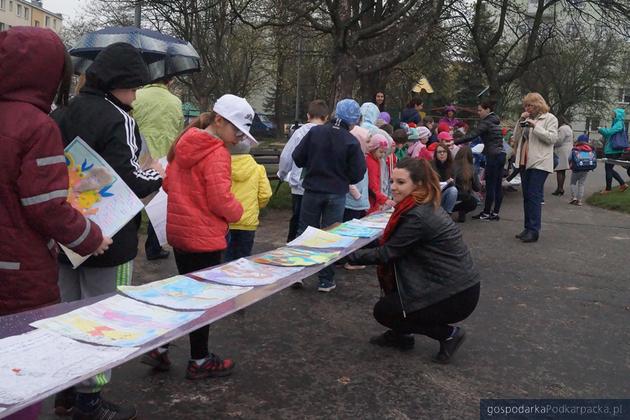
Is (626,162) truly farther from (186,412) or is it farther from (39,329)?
(39,329)

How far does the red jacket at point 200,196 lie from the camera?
3609 mm

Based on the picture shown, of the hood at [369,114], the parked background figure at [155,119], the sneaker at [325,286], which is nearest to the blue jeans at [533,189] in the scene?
the hood at [369,114]

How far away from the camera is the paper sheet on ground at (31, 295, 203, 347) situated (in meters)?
2.30

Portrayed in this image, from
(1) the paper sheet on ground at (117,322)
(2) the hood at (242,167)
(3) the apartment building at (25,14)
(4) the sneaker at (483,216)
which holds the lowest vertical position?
(4) the sneaker at (483,216)

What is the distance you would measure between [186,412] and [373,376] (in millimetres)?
1190

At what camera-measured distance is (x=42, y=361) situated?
207 cm

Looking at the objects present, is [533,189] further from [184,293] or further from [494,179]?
[184,293]

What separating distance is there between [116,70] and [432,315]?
2467 millimetres

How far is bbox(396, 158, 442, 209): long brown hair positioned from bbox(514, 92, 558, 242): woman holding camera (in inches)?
166

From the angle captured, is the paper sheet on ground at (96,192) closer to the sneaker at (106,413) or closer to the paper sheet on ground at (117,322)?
the paper sheet on ground at (117,322)

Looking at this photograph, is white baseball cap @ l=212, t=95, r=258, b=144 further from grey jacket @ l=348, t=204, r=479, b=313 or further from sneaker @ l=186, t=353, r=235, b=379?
sneaker @ l=186, t=353, r=235, b=379

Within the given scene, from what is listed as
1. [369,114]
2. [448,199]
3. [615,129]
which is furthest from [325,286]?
[615,129]

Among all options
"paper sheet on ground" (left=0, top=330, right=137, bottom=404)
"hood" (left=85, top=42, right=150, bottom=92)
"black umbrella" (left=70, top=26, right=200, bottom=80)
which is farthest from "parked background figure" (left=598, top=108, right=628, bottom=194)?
"paper sheet on ground" (left=0, top=330, right=137, bottom=404)

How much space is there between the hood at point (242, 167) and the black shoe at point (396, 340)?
5.83ft
